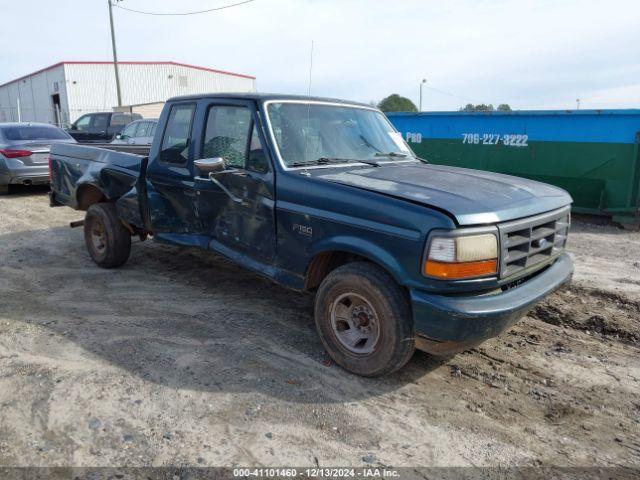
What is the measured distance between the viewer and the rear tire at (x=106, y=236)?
563 cm

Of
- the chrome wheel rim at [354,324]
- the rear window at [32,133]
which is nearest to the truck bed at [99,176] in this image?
the chrome wheel rim at [354,324]

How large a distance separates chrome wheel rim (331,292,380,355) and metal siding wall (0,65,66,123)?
38714mm

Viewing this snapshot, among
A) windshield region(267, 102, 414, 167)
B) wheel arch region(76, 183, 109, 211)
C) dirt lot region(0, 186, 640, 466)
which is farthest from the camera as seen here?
wheel arch region(76, 183, 109, 211)

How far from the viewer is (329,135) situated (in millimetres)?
4223

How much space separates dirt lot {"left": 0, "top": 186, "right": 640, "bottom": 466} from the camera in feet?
9.15

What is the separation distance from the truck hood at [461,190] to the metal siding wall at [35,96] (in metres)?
38.4

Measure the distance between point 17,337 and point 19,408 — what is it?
118 centimetres

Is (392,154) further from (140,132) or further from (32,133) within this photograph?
(140,132)

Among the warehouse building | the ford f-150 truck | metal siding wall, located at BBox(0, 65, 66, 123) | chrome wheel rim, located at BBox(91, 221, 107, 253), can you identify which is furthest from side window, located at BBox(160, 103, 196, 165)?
metal siding wall, located at BBox(0, 65, 66, 123)

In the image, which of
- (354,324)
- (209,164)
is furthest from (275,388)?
(209,164)

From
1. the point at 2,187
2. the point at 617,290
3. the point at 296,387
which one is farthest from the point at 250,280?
the point at 2,187

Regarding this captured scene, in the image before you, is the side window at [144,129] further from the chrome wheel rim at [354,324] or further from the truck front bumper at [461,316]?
the truck front bumper at [461,316]

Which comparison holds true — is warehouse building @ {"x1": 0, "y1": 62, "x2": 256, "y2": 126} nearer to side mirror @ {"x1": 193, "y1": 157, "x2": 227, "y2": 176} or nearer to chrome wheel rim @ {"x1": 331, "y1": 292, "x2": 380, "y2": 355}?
side mirror @ {"x1": 193, "y1": 157, "x2": 227, "y2": 176}

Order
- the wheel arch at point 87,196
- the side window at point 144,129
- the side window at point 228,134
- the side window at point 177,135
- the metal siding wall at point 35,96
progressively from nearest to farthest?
the side window at point 228,134
the side window at point 177,135
the wheel arch at point 87,196
the side window at point 144,129
the metal siding wall at point 35,96
